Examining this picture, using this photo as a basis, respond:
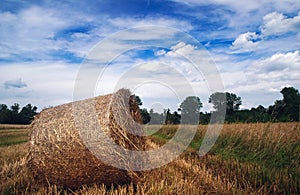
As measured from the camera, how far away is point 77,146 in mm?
5809

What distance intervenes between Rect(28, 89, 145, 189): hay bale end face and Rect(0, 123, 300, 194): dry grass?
190 mm

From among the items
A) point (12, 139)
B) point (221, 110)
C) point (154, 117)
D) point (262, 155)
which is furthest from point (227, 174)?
point (221, 110)

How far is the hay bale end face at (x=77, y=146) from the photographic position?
580 cm

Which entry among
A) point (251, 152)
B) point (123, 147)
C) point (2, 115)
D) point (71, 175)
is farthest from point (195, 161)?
point (2, 115)

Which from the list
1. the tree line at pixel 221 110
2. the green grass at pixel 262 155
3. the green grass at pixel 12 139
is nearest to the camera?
the green grass at pixel 262 155

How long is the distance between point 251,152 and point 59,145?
4.83 metres

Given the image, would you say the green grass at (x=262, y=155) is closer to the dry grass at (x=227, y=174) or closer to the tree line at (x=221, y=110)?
the dry grass at (x=227, y=174)

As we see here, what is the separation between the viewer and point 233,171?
6633 mm

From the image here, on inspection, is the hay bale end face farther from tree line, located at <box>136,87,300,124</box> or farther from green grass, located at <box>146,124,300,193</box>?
tree line, located at <box>136,87,300,124</box>

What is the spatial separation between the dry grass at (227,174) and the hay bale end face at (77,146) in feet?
0.62

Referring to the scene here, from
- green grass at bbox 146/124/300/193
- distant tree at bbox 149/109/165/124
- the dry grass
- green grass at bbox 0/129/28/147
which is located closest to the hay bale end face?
the dry grass

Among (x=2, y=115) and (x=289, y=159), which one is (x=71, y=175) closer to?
(x=289, y=159)

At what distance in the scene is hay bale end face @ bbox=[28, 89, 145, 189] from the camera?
580cm

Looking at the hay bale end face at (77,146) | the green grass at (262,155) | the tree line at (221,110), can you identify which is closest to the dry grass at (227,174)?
the green grass at (262,155)
